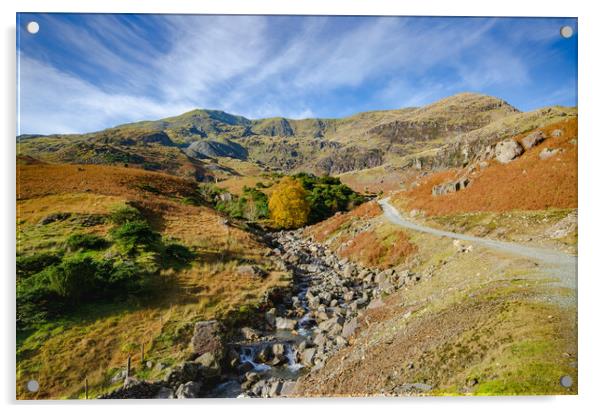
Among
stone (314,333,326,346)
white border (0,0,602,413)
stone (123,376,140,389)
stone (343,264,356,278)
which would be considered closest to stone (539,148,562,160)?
white border (0,0,602,413)

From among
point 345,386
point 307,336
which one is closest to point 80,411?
point 345,386

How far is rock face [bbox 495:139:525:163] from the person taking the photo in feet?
68.6

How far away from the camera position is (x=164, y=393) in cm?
757

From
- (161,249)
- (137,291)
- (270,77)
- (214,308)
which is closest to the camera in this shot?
(270,77)

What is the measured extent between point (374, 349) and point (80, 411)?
7.41m

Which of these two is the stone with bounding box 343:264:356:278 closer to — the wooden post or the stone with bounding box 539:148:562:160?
the stone with bounding box 539:148:562:160

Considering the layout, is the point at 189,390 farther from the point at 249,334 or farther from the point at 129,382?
the point at 249,334

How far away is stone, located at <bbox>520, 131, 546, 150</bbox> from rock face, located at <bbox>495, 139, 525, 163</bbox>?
35 centimetres

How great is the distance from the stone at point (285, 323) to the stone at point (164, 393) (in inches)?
193

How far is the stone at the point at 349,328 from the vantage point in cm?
1053

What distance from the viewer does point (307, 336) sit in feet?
36.5
